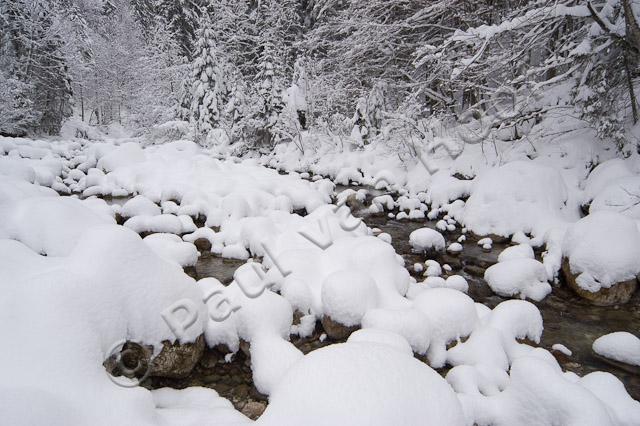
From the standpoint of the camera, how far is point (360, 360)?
2014mm

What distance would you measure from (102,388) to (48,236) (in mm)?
2828

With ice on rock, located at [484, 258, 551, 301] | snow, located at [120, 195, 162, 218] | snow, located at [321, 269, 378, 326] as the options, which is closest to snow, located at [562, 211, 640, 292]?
ice on rock, located at [484, 258, 551, 301]

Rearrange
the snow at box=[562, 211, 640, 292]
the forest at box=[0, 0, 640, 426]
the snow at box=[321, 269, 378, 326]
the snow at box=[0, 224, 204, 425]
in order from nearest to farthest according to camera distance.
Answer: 1. the snow at box=[0, 224, 204, 425]
2. the forest at box=[0, 0, 640, 426]
3. the snow at box=[321, 269, 378, 326]
4. the snow at box=[562, 211, 640, 292]

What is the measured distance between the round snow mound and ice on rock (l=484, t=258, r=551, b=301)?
346 centimetres

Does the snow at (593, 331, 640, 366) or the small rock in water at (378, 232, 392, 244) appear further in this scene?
the small rock in water at (378, 232, 392, 244)

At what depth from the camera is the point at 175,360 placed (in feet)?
10.5

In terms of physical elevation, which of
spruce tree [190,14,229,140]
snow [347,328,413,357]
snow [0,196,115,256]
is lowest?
snow [347,328,413,357]

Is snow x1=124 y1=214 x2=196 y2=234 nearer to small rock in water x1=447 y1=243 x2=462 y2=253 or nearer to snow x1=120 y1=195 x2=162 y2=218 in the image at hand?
snow x1=120 y1=195 x2=162 y2=218

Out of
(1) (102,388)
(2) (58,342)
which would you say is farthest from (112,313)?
(1) (102,388)

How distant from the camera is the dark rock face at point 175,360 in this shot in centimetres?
309

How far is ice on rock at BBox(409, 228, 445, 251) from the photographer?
629 centimetres

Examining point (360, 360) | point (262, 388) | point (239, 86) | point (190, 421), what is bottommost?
point (262, 388)

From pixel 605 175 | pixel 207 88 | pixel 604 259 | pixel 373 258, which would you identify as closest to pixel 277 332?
pixel 373 258

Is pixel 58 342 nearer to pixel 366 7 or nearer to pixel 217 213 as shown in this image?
pixel 217 213
